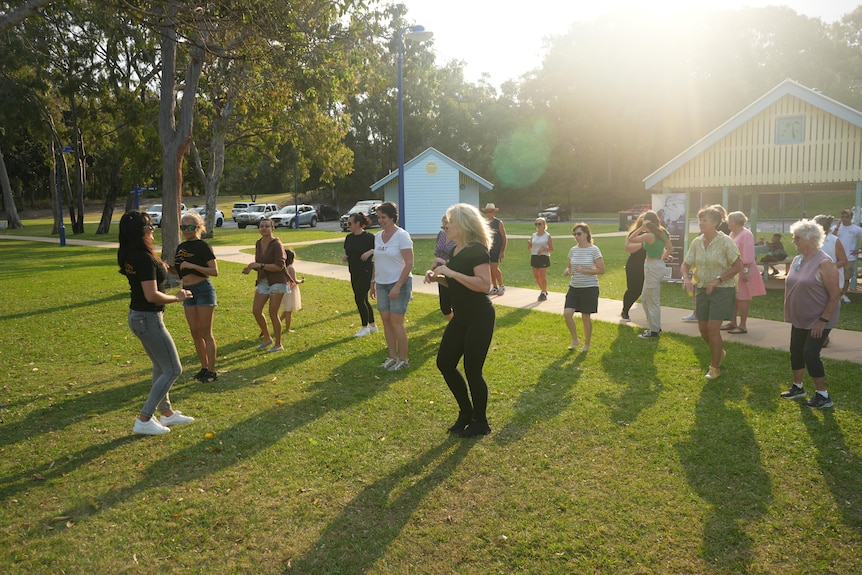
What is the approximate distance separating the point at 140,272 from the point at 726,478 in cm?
474

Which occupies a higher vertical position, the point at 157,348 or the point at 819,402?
the point at 157,348

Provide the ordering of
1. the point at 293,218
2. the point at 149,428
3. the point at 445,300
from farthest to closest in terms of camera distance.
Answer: the point at 293,218 < the point at 445,300 < the point at 149,428

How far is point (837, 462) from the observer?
4.91 meters

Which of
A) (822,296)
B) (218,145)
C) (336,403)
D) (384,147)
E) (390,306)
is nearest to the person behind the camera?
(822,296)

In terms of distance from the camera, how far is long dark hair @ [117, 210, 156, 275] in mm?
5234

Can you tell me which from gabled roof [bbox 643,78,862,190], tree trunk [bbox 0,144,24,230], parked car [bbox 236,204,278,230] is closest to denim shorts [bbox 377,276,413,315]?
gabled roof [bbox 643,78,862,190]

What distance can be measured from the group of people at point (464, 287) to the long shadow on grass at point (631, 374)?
0.40 m

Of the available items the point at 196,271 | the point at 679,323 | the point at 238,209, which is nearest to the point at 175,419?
the point at 196,271

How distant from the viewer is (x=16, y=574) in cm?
363

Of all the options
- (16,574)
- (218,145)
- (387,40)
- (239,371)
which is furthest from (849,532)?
(218,145)

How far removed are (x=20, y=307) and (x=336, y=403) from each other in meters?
9.61

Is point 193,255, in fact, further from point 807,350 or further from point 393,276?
point 807,350

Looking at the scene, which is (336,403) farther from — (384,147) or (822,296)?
(384,147)

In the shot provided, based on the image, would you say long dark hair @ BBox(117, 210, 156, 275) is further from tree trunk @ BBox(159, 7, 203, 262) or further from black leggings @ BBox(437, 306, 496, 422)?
tree trunk @ BBox(159, 7, 203, 262)
